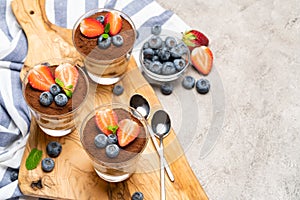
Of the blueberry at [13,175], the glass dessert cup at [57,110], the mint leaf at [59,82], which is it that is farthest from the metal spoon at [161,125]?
the blueberry at [13,175]

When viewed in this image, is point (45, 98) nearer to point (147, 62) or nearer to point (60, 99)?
point (60, 99)

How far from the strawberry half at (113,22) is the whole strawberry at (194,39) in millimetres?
491

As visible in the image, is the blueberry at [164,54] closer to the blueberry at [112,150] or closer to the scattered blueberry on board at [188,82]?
the scattered blueberry on board at [188,82]

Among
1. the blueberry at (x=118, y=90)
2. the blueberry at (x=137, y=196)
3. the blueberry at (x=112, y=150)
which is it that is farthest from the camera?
the blueberry at (x=118, y=90)

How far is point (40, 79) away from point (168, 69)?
729mm

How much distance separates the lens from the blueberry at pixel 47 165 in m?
2.47

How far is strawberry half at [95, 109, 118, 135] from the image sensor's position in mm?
2359

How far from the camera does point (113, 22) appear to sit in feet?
8.71

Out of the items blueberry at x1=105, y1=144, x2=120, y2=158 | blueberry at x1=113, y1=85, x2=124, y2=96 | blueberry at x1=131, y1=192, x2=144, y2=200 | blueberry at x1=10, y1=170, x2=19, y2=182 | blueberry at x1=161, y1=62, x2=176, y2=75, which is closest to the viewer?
blueberry at x1=105, y1=144, x2=120, y2=158

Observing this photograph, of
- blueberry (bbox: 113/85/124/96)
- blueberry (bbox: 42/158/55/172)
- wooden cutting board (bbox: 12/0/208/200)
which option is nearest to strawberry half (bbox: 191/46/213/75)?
wooden cutting board (bbox: 12/0/208/200)

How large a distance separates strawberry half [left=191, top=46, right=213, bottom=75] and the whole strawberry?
0.05 m

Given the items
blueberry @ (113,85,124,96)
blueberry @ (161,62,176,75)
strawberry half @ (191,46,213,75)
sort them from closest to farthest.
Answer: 1. blueberry @ (113,85,124,96)
2. blueberry @ (161,62,176,75)
3. strawberry half @ (191,46,213,75)

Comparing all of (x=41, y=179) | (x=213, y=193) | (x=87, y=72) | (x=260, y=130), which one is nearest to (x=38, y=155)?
(x=41, y=179)

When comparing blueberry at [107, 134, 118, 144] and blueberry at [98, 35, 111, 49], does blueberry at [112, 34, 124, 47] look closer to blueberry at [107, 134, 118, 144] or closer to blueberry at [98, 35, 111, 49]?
blueberry at [98, 35, 111, 49]
